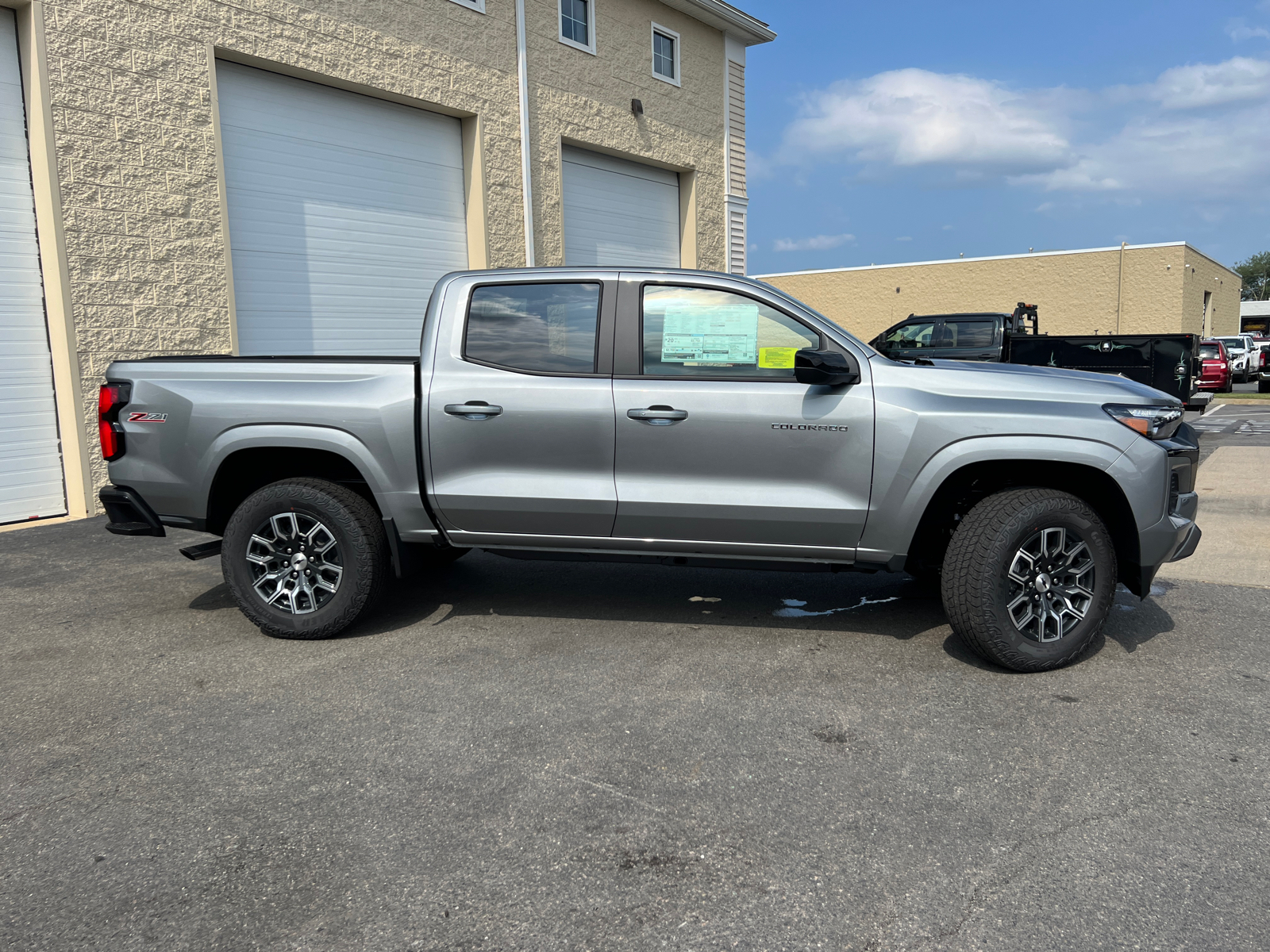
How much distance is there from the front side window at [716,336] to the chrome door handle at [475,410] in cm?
80

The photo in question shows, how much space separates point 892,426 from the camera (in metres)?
4.37

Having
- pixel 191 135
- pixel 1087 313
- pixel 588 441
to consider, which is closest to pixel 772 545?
pixel 588 441

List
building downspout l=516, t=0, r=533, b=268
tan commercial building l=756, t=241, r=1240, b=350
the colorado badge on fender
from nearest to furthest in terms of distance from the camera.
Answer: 1. the colorado badge on fender
2. building downspout l=516, t=0, r=533, b=268
3. tan commercial building l=756, t=241, r=1240, b=350

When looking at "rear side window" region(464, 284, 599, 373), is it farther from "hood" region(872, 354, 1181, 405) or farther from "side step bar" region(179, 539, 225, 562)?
"side step bar" region(179, 539, 225, 562)

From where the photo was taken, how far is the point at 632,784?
3309 millimetres

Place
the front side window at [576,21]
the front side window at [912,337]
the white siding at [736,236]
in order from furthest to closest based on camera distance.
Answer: the white siding at [736,236], the front side window at [912,337], the front side window at [576,21]

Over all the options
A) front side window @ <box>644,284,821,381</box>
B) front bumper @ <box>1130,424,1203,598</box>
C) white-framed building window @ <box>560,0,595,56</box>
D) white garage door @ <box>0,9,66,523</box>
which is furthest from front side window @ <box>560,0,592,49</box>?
front bumper @ <box>1130,424,1203,598</box>

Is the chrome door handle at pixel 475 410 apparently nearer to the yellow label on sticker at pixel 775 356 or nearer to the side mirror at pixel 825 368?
the yellow label on sticker at pixel 775 356

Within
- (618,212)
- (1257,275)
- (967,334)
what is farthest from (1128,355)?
(1257,275)

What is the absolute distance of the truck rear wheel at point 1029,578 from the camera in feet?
13.9

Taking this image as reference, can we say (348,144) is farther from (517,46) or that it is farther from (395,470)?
(395,470)

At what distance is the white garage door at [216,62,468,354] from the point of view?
9.79 meters

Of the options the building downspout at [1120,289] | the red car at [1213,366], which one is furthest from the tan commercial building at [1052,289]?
Result: the red car at [1213,366]

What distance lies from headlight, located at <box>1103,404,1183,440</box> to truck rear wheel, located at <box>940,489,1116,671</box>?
42 centimetres
